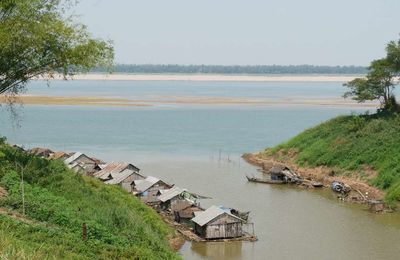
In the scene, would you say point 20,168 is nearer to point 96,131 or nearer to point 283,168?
point 283,168

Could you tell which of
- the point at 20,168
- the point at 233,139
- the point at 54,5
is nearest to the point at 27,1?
the point at 54,5

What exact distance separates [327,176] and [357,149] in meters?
3.44

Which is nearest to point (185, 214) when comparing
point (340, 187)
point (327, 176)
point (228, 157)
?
point (340, 187)

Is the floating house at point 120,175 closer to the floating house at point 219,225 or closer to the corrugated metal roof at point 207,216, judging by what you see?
the corrugated metal roof at point 207,216

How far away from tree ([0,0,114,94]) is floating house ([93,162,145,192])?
16.5 m

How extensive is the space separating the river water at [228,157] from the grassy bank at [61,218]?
6471 mm

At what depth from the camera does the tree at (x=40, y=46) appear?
2117 cm

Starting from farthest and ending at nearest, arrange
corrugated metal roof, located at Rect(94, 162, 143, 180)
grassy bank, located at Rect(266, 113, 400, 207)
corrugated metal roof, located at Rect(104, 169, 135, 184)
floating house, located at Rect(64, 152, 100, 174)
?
floating house, located at Rect(64, 152, 100, 174) → grassy bank, located at Rect(266, 113, 400, 207) → corrugated metal roof, located at Rect(94, 162, 143, 180) → corrugated metal roof, located at Rect(104, 169, 135, 184)

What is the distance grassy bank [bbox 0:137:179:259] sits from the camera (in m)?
17.0

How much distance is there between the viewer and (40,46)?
848 inches

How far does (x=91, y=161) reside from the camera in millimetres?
45125

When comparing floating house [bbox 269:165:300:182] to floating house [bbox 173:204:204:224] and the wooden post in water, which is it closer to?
floating house [bbox 173:204:204:224]

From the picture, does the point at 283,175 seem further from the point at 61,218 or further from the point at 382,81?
the point at 61,218

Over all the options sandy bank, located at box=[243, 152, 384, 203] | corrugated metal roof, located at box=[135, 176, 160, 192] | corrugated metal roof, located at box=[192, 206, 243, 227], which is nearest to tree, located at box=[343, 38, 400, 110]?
sandy bank, located at box=[243, 152, 384, 203]
